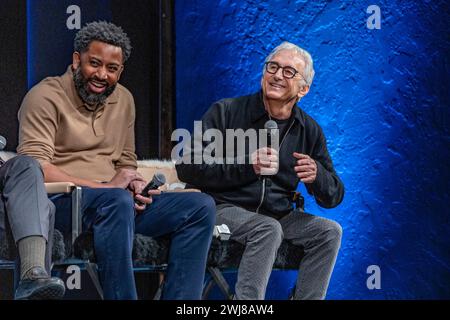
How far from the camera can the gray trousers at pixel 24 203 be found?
2.88 m

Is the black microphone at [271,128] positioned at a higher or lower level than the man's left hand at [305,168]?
higher

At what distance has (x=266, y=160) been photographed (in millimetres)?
3449

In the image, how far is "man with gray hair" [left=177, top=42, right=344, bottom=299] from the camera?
3.46 meters

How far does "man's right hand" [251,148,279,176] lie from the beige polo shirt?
642mm

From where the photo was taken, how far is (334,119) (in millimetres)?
4465

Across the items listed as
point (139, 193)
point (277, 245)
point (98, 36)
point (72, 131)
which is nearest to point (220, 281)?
point (277, 245)

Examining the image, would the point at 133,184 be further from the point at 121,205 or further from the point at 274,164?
the point at 274,164

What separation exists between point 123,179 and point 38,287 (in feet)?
2.59

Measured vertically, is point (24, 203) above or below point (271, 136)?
below

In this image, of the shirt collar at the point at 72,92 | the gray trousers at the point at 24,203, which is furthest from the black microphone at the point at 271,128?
the gray trousers at the point at 24,203

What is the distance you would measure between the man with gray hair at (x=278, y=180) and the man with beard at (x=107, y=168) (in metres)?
0.27

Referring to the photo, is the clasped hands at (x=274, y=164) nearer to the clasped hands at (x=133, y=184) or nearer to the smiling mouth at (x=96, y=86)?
the clasped hands at (x=133, y=184)

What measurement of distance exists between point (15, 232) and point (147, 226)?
2.05 ft
